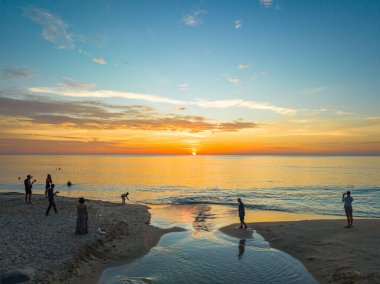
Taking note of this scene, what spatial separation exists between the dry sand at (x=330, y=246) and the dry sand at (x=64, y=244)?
26.6ft

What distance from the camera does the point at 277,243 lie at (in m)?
19.1

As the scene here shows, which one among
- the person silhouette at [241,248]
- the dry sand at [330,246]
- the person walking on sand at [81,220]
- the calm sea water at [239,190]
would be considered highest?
the person walking on sand at [81,220]

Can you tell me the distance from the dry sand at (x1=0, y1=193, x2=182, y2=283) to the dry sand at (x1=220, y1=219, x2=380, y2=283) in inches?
319

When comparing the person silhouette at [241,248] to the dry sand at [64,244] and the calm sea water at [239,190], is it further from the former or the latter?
the calm sea water at [239,190]

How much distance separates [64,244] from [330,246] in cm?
1568

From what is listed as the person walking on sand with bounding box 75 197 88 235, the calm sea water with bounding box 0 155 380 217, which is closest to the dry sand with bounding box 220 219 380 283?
the person walking on sand with bounding box 75 197 88 235

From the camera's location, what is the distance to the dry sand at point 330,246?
12.7m

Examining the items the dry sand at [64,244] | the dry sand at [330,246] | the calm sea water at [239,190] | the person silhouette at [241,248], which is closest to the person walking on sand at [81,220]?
the dry sand at [64,244]

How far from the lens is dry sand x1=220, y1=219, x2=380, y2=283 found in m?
12.7

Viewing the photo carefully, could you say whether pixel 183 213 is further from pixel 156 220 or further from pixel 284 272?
pixel 284 272

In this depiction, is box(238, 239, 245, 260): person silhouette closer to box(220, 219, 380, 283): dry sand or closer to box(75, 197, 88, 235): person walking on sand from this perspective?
box(220, 219, 380, 283): dry sand

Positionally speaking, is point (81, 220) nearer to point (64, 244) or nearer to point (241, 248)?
point (64, 244)

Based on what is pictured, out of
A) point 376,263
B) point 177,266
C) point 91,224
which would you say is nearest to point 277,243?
point 376,263

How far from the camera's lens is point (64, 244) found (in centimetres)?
1516
